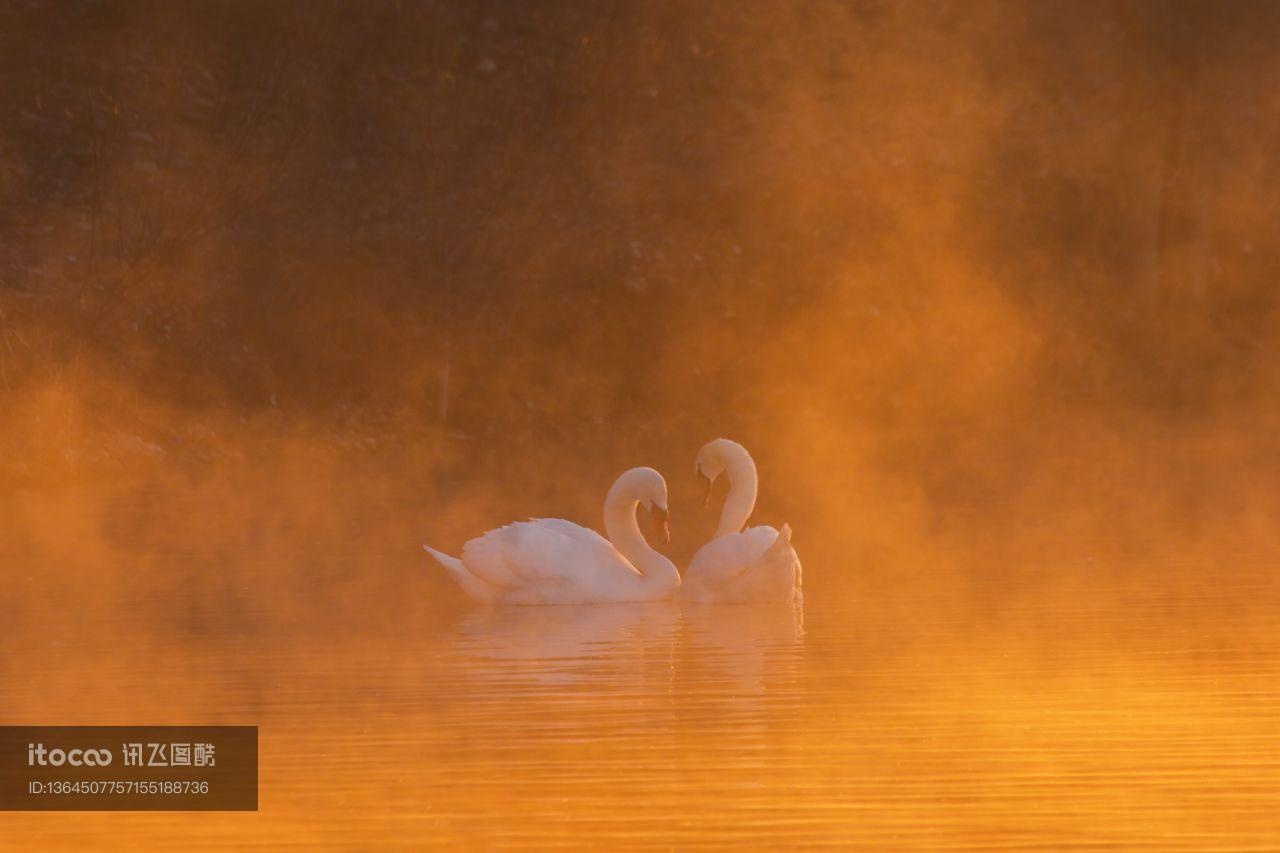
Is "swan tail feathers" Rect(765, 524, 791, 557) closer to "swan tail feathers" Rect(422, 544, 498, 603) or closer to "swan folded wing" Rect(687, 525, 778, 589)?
"swan folded wing" Rect(687, 525, 778, 589)

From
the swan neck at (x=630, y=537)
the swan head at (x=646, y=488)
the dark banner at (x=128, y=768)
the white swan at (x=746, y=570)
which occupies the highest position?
the swan head at (x=646, y=488)

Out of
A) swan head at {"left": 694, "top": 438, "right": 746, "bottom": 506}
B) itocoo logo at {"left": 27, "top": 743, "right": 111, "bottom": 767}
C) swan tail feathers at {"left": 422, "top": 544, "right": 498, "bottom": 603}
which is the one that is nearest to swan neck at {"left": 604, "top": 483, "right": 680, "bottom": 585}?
swan head at {"left": 694, "top": 438, "right": 746, "bottom": 506}

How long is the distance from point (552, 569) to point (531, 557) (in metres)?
0.12

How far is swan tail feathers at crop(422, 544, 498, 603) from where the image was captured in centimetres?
1130

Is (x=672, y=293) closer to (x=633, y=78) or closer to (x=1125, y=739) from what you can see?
(x=633, y=78)

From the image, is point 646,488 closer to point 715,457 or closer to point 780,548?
point 715,457

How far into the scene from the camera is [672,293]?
83.8ft

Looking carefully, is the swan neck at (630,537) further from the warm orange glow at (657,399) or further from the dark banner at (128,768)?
the dark banner at (128,768)

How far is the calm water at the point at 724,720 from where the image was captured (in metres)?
6.39

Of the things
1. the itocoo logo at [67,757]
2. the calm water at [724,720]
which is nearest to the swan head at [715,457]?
the calm water at [724,720]

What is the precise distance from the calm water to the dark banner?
0.45 feet

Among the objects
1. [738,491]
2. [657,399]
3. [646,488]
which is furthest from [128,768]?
[657,399]

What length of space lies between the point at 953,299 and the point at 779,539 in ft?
53.4

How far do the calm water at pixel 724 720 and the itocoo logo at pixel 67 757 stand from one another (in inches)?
20.9
